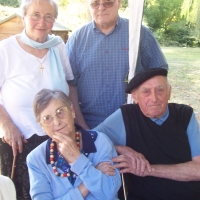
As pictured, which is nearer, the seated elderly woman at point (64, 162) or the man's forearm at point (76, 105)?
the seated elderly woman at point (64, 162)

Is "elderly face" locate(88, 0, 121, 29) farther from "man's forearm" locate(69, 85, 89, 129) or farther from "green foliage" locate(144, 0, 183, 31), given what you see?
"green foliage" locate(144, 0, 183, 31)

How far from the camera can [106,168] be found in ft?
5.51

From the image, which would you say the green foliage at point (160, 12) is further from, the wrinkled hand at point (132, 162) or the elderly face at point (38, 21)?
the wrinkled hand at point (132, 162)

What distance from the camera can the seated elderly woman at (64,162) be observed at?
1.61 m

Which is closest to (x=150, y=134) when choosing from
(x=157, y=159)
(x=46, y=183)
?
(x=157, y=159)

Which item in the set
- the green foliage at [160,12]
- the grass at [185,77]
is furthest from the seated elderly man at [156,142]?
the green foliage at [160,12]

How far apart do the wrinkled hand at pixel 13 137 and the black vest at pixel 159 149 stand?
721 mm

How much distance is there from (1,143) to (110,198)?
34.4 inches

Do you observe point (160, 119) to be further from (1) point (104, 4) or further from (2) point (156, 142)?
(1) point (104, 4)

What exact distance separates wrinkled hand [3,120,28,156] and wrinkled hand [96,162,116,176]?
0.59 m

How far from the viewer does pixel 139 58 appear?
225cm

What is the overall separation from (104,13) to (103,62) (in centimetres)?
37

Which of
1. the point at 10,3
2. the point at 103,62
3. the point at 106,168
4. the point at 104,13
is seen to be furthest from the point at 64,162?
the point at 10,3

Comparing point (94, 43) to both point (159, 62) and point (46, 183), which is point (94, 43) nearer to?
point (159, 62)
